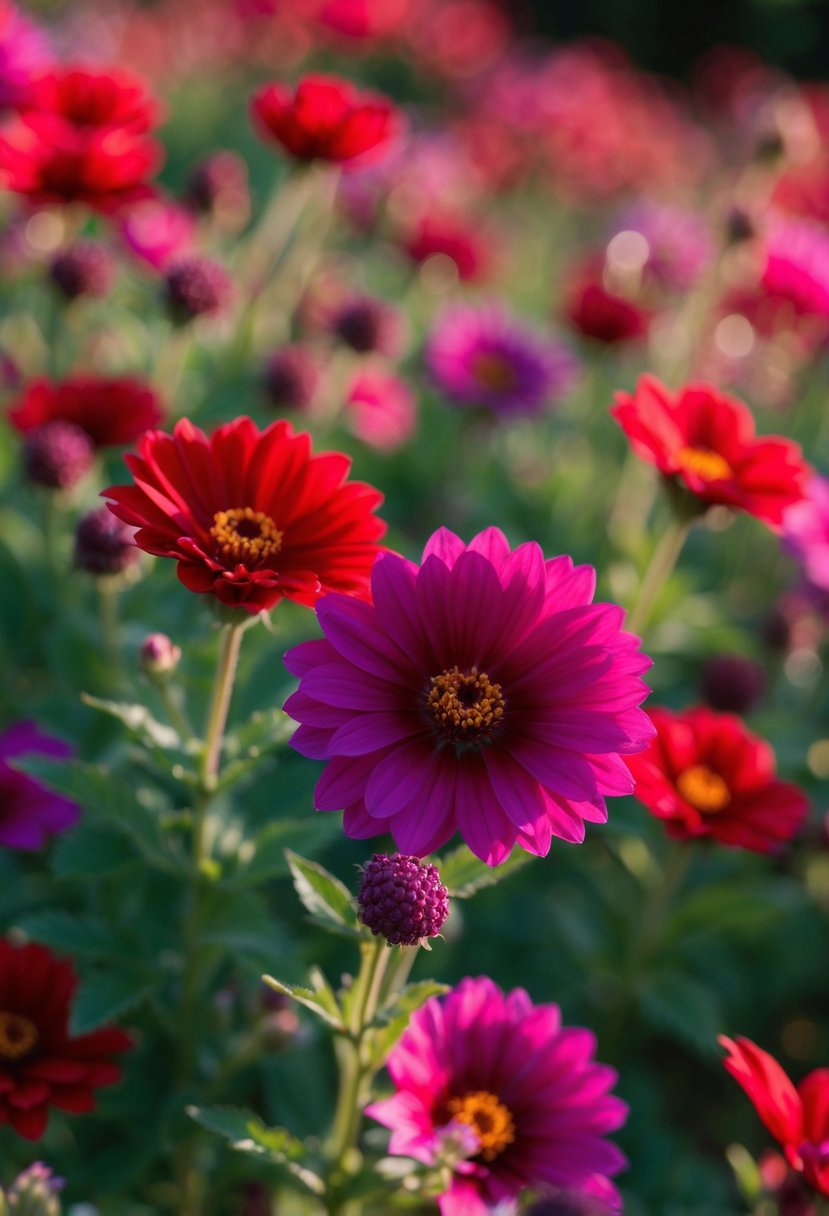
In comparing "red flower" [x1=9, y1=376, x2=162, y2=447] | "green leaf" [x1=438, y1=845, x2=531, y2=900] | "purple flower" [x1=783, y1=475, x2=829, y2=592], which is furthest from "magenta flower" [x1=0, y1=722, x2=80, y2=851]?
"purple flower" [x1=783, y1=475, x2=829, y2=592]

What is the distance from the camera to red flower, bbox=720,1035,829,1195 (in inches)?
47.1

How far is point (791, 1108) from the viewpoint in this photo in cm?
125

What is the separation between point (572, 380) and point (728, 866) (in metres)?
1.36

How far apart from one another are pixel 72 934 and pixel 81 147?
147cm

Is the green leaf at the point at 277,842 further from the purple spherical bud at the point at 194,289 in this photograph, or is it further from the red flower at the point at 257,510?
the purple spherical bud at the point at 194,289

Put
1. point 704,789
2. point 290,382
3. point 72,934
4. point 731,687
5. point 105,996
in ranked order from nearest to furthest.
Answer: point 105,996, point 72,934, point 704,789, point 731,687, point 290,382

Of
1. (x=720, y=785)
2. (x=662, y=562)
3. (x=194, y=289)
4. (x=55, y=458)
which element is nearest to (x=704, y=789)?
(x=720, y=785)

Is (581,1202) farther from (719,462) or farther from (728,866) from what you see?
(728,866)

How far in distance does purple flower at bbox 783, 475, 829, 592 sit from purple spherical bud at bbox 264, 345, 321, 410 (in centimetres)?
98

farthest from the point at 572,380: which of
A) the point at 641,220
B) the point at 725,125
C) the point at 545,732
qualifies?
the point at 725,125

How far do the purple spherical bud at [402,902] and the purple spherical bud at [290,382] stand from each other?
144 cm

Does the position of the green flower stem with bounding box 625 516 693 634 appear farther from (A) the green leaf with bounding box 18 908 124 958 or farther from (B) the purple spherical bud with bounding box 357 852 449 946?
(A) the green leaf with bounding box 18 908 124 958

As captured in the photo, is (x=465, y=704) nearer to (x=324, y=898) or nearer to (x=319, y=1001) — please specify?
(x=324, y=898)

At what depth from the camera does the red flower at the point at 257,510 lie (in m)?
1.13
